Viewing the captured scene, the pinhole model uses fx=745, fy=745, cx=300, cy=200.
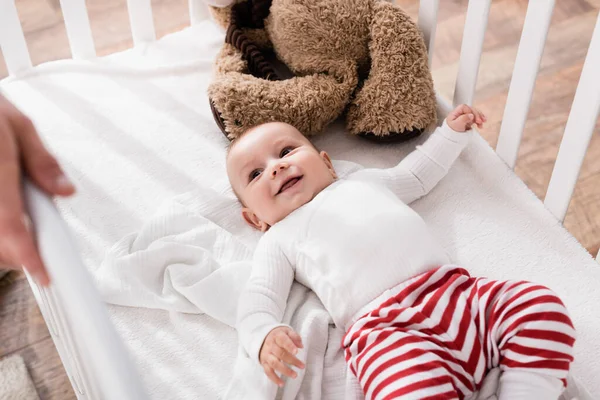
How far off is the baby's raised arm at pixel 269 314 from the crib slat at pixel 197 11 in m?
0.65

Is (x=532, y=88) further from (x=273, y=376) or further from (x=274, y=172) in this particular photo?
(x=273, y=376)

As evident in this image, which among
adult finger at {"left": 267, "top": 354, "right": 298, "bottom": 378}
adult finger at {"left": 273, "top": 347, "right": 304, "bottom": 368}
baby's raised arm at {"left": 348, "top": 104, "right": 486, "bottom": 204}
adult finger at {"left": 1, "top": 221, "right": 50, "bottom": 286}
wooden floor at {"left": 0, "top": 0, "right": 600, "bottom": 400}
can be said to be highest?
adult finger at {"left": 1, "top": 221, "right": 50, "bottom": 286}

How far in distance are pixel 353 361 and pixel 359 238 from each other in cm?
17

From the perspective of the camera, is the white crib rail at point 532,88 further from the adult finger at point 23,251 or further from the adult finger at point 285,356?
the adult finger at point 23,251

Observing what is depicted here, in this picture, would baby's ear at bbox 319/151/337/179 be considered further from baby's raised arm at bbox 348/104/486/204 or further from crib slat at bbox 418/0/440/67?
crib slat at bbox 418/0/440/67

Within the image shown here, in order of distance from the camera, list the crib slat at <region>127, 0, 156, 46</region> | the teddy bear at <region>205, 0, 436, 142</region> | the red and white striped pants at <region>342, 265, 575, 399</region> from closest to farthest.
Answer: the red and white striped pants at <region>342, 265, 575, 399</region> < the teddy bear at <region>205, 0, 436, 142</region> < the crib slat at <region>127, 0, 156, 46</region>

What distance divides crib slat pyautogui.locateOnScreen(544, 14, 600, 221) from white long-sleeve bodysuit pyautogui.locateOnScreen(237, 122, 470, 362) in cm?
23

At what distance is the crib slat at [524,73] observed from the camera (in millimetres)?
1036

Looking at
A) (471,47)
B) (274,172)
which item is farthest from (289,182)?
(471,47)

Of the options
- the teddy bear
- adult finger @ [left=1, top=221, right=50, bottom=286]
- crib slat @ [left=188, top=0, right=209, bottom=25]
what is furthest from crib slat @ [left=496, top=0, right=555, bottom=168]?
adult finger @ [left=1, top=221, right=50, bottom=286]

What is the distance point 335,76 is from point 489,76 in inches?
26.1

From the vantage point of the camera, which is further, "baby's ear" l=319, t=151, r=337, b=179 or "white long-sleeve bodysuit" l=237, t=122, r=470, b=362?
"baby's ear" l=319, t=151, r=337, b=179

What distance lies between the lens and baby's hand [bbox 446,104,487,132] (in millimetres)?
1138

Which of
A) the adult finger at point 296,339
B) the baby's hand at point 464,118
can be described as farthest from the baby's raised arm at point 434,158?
the adult finger at point 296,339
